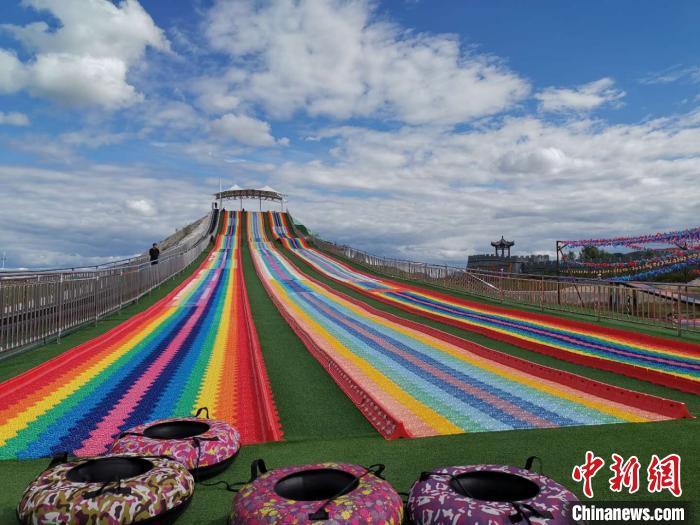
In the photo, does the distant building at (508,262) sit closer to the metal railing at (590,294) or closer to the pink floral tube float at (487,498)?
the metal railing at (590,294)

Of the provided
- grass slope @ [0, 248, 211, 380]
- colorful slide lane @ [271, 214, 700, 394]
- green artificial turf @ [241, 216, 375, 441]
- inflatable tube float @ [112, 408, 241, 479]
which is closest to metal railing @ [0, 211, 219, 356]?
grass slope @ [0, 248, 211, 380]

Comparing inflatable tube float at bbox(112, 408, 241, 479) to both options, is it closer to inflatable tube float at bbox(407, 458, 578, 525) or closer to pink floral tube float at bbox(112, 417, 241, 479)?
pink floral tube float at bbox(112, 417, 241, 479)

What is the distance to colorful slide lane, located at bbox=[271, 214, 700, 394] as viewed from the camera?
23.2ft

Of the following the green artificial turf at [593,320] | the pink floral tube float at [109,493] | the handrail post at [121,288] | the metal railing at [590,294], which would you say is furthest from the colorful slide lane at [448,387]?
the handrail post at [121,288]

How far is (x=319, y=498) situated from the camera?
2.92 m

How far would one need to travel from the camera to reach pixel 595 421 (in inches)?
195

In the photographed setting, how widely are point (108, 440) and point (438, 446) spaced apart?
2.95 metres

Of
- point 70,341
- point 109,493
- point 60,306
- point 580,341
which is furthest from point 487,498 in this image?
point 60,306

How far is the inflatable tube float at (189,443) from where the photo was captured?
362cm

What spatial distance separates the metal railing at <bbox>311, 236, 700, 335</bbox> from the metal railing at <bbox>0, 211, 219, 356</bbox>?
11.1m

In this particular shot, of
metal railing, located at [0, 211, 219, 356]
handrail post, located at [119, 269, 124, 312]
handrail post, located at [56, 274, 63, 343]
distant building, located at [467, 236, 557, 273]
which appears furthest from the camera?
distant building, located at [467, 236, 557, 273]

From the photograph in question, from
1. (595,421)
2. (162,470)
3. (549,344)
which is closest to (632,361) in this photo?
(549,344)

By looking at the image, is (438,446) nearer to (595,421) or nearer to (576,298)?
(595,421)

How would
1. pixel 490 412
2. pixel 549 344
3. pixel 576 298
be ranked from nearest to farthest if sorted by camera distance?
pixel 490 412, pixel 549 344, pixel 576 298
